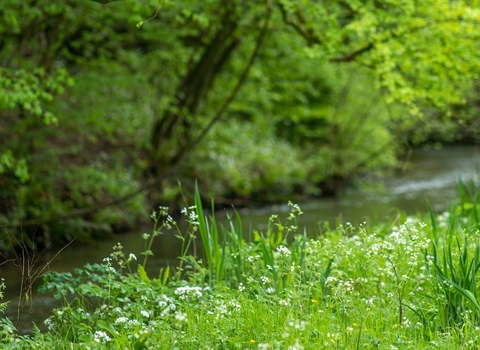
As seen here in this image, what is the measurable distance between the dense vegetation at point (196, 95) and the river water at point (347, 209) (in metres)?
0.59

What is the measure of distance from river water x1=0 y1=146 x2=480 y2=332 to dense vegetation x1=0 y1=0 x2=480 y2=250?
0.59 metres

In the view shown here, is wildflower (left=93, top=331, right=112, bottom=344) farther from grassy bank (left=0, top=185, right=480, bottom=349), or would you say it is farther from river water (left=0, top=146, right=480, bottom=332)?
river water (left=0, top=146, right=480, bottom=332)

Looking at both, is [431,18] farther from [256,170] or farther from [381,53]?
[256,170]

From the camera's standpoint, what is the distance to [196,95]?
12133mm

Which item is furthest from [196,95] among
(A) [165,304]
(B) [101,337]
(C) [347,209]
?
(B) [101,337]

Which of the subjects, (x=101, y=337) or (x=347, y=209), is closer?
(x=101, y=337)

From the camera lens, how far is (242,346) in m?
3.46

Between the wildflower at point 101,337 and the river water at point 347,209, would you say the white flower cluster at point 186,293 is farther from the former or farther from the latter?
the river water at point 347,209

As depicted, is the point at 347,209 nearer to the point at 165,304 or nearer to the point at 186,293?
the point at 186,293

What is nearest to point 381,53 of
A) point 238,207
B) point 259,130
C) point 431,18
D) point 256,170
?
point 431,18

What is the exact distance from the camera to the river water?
267 inches

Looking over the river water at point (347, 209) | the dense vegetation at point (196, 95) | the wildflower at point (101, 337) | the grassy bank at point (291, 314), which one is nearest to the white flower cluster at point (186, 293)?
the grassy bank at point (291, 314)

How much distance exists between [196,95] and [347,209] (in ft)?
12.9

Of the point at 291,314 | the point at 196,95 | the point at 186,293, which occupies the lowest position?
the point at 186,293
